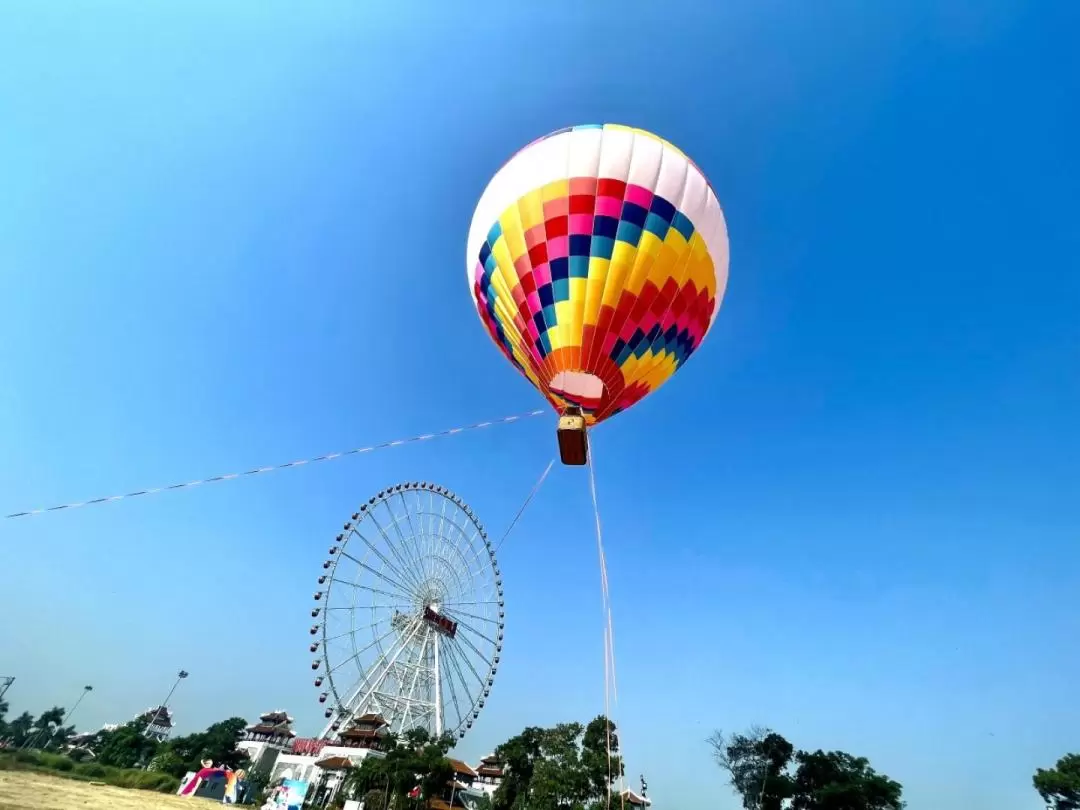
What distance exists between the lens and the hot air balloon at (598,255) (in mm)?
10062

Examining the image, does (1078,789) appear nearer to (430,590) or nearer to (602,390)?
(430,590)

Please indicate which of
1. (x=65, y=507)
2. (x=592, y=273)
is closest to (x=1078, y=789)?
(x=592, y=273)

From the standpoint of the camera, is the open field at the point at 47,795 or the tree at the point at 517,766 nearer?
the open field at the point at 47,795

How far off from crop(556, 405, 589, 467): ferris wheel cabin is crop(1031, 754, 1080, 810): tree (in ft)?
186

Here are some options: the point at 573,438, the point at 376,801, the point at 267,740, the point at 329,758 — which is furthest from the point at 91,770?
the point at 267,740

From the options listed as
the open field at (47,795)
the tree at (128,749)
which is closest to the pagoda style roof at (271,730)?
the tree at (128,749)

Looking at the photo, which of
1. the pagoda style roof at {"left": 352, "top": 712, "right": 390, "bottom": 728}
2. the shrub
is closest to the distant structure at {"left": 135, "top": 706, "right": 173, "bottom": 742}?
the pagoda style roof at {"left": 352, "top": 712, "right": 390, "bottom": 728}

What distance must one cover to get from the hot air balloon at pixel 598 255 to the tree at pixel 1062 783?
186 feet

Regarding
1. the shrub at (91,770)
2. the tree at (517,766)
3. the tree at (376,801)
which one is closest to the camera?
the shrub at (91,770)

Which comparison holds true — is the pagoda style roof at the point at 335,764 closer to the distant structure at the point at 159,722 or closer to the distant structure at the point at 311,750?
the distant structure at the point at 311,750

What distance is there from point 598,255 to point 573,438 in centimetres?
350

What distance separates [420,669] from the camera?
32969mm

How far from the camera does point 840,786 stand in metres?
37.3

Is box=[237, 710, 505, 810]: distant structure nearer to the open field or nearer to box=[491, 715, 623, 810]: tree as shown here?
box=[491, 715, 623, 810]: tree
